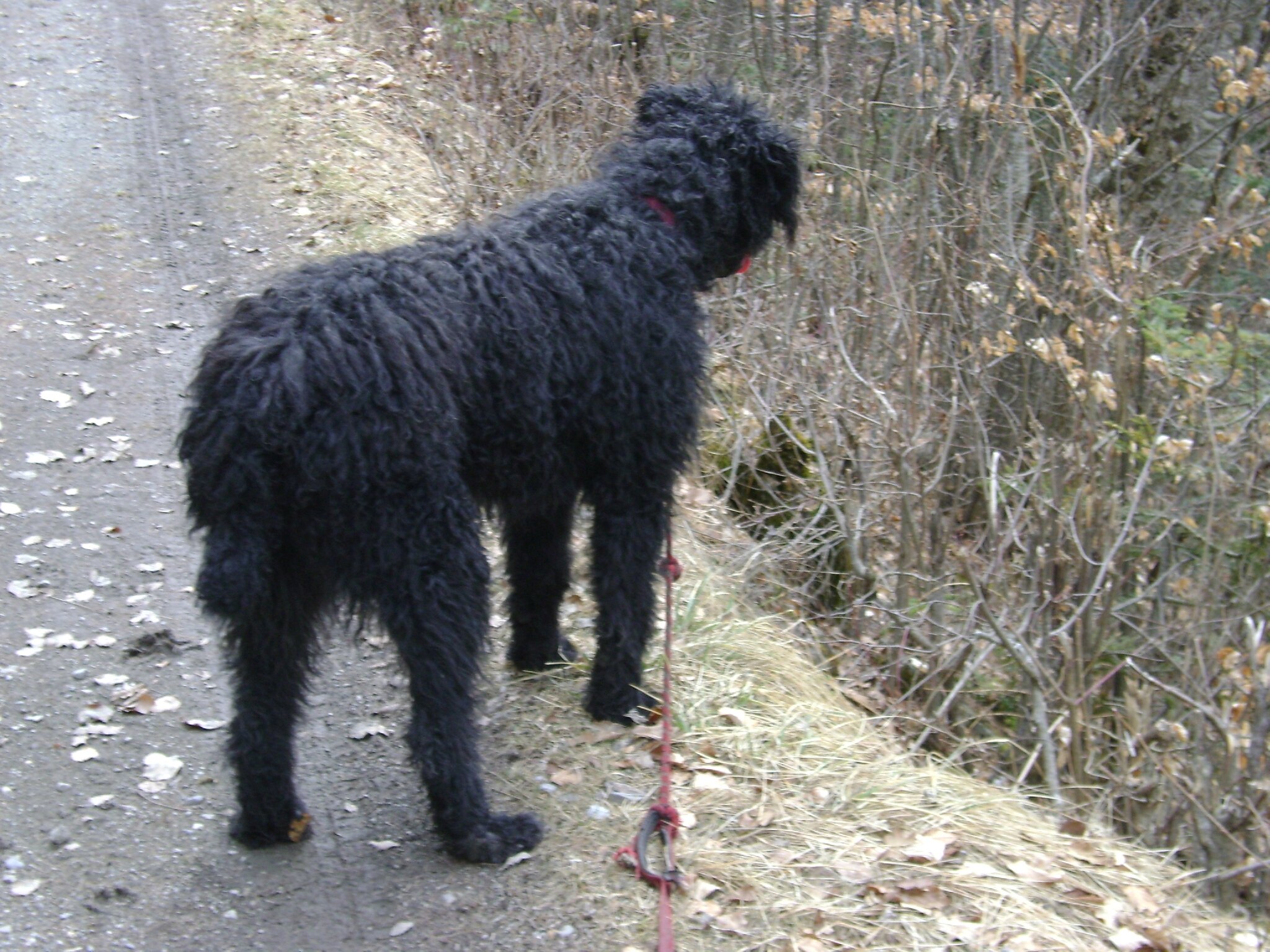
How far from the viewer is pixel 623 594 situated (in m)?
3.94

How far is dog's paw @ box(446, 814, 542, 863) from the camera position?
348 centimetres

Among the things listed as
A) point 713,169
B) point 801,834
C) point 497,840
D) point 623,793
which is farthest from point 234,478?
point 801,834

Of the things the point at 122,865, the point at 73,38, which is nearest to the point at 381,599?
the point at 122,865

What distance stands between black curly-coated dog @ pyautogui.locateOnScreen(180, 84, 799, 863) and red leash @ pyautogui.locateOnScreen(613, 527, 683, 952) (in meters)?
0.31

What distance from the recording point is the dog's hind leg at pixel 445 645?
10.5 ft

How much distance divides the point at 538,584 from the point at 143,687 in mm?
1648

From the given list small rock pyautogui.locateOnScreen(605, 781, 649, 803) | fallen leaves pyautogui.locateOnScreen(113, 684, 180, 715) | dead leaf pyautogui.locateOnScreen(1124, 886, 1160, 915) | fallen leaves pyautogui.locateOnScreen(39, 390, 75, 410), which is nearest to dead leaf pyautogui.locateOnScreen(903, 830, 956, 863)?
dead leaf pyautogui.locateOnScreen(1124, 886, 1160, 915)

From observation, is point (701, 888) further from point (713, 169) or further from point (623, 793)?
point (713, 169)

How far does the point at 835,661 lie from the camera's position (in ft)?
18.8

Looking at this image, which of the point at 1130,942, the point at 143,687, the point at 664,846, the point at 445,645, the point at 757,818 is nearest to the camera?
the point at 445,645

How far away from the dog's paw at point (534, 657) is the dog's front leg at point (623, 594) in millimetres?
372

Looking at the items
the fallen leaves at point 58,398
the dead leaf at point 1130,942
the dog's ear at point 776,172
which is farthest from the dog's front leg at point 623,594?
the fallen leaves at point 58,398

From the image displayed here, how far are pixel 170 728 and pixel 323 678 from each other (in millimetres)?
617

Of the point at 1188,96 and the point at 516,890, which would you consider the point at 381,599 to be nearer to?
the point at 516,890
